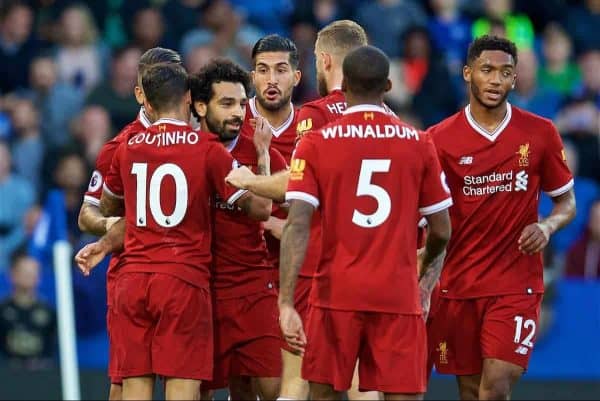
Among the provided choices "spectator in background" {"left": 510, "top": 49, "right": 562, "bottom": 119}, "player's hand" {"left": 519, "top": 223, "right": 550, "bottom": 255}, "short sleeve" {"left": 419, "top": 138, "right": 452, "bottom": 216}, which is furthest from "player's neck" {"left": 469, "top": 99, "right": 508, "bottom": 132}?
"spectator in background" {"left": 510, "top": 49, "right": 562, "bottom": 119}

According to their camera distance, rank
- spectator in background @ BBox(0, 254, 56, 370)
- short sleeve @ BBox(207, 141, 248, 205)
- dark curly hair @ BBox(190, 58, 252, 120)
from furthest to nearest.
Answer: spectator in background @ BBox(0, 254, 56, 370)
dark curly hair @ BBox(190, 58, 252, 120)
short sleeve @ BBox(207, 141, 248, 205)

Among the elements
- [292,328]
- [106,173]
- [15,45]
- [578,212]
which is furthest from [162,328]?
Answer: [15,45]

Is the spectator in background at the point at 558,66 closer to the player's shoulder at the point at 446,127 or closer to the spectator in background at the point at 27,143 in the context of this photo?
the spectator in background at the point at 27,143

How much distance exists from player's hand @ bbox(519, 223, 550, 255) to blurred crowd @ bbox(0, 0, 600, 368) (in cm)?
543

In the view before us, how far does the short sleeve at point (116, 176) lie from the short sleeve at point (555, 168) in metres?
2.53

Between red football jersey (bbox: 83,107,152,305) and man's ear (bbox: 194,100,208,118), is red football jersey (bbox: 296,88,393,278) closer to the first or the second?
man's ear (bbox: 194,100,208,118)

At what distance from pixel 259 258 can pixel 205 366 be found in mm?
981

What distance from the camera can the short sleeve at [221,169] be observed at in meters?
8.12

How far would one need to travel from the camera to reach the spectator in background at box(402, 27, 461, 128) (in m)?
15.7

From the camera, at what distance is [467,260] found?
9.01 metres

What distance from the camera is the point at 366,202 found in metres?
7.40

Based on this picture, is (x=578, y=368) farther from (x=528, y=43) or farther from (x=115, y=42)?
(x=115, y=42)

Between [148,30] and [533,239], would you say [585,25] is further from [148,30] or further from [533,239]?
[533,239]

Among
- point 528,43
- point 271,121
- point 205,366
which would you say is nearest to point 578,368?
point 528,43
